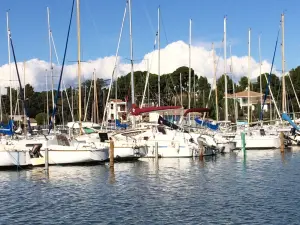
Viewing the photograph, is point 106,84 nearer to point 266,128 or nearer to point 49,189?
point 266,128

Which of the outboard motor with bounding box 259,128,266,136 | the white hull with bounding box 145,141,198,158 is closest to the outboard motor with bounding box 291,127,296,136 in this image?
the outboard motor with bounding box 259,128,266,136

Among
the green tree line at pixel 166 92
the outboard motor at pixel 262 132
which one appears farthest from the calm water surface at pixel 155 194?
the green tree line at pixel 166 92

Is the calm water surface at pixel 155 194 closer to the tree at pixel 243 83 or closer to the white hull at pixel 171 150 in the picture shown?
the white hull at pixel 171 150

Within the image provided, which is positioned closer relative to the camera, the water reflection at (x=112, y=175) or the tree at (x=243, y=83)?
the water reflection at (x=112, y=175)

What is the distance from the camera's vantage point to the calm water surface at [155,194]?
75.1ft

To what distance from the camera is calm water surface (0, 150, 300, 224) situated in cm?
2289

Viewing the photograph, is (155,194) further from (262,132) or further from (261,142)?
(262,132)

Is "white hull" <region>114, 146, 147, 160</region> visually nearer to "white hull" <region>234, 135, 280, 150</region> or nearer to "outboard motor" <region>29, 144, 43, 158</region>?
"outboard motor" <region>29, 144, 43, 158</region>

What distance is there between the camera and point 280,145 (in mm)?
56094

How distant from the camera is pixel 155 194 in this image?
2838 centimetres

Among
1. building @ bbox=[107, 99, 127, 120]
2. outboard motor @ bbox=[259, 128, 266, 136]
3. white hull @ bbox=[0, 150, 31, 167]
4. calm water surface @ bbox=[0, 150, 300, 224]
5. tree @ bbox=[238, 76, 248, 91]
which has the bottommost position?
calm water surface @ bbox=[0, 150, 300, 224]

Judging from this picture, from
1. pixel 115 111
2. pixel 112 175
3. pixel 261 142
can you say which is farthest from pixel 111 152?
pixel 115 111

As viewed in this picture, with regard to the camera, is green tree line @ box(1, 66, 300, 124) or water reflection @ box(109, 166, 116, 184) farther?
green tree line @ box(1, 66, 300, 124)

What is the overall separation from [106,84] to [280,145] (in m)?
77.3
